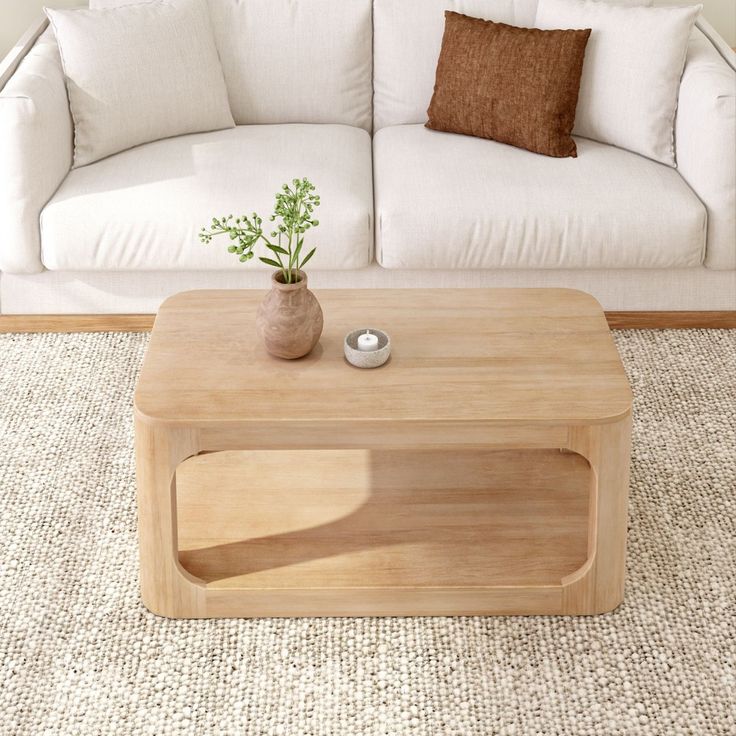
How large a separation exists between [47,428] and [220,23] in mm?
1455

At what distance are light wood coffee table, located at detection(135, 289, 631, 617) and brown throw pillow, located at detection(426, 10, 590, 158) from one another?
3.02ft

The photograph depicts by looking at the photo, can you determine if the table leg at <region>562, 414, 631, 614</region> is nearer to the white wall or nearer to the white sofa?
the white sofa

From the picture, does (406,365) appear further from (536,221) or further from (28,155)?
(28,155)

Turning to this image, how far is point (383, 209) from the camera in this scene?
3.17 meters

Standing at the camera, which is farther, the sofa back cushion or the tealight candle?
the sofa back cushion

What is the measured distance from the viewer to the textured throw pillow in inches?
131

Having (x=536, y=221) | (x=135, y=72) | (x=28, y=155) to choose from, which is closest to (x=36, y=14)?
Result: (x=135, y=72)

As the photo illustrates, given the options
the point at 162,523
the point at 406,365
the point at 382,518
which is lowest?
the point at 382,518

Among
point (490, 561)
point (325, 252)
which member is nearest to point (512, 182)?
point (325, 252)

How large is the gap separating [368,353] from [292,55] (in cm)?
165

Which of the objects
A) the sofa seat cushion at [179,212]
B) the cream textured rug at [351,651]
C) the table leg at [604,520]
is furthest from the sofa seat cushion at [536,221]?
the table leg at [604,520]

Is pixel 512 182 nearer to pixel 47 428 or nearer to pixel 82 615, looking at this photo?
pixel 47 428

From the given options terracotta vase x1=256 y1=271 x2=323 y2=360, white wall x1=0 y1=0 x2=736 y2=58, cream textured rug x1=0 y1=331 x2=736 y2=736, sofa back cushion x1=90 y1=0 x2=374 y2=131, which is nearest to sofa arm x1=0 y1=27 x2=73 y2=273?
sofa back cushion x1=90 y1=0 x2=374 y2=131

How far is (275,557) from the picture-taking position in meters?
2.40
